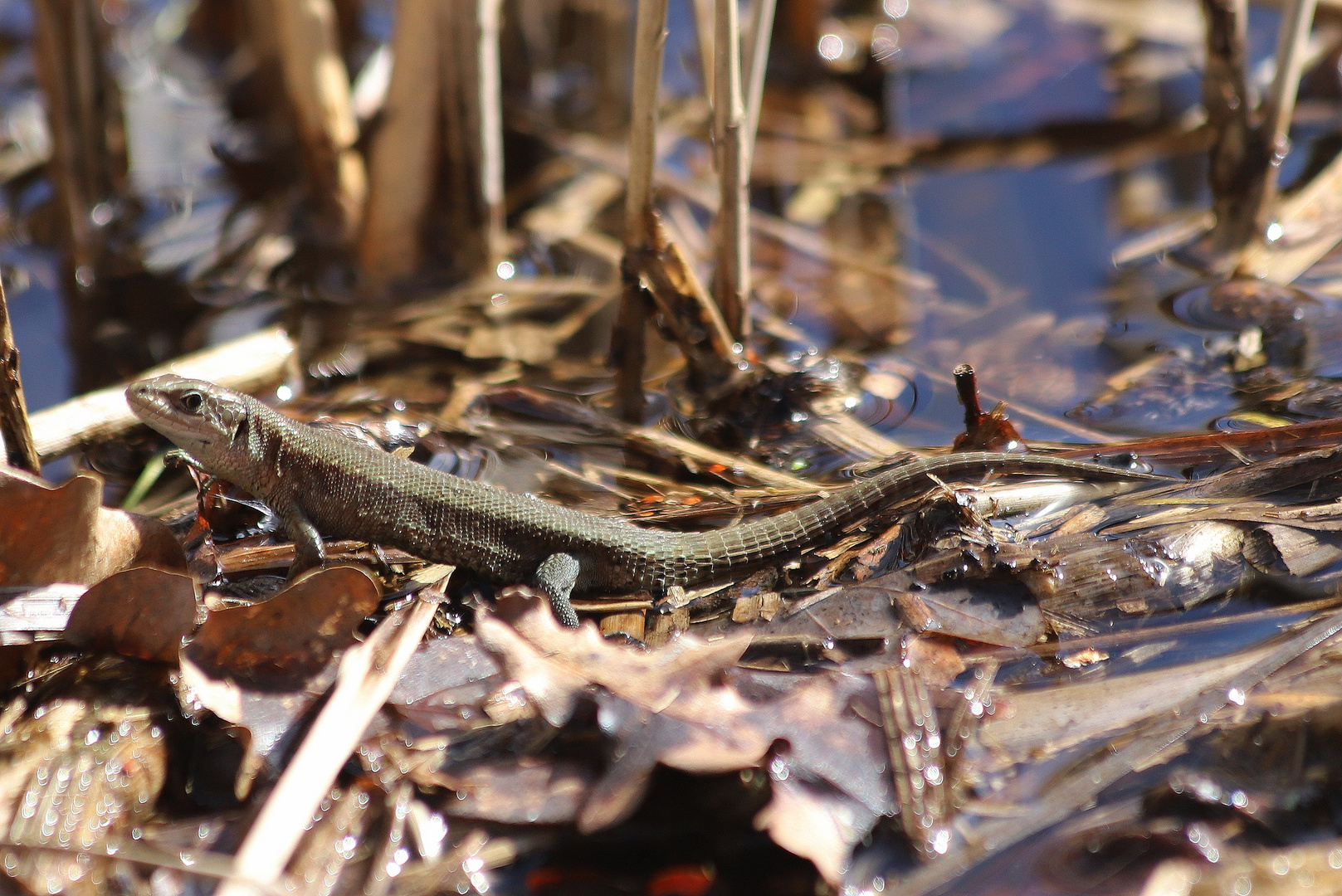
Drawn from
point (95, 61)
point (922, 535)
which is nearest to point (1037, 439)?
point (922, 535)

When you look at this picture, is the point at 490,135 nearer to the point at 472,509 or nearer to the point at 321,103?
the point at 321,103

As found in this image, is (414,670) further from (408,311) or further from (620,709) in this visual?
(408,311)

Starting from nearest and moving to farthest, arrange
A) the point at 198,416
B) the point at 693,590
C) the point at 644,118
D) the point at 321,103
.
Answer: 1. the point at 693,590
2. the point at 198,416
3. the point at 644,118
4. the point at 321,103

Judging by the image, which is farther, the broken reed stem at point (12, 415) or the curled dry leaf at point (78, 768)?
the broken reed stem at point (12, 415)

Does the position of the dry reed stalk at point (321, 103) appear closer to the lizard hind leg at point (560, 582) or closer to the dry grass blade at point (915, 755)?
the lizard hind leg at point (560, 582)

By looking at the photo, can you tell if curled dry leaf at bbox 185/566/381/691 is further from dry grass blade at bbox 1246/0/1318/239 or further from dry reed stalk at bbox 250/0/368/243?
dry grass blade at bbox 1246/0/1318/239

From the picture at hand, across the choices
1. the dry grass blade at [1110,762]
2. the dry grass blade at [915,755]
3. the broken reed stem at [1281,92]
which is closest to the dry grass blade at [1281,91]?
the broken reed stem at [1281,92]

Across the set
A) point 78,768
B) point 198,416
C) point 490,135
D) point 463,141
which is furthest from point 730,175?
point 78,768
